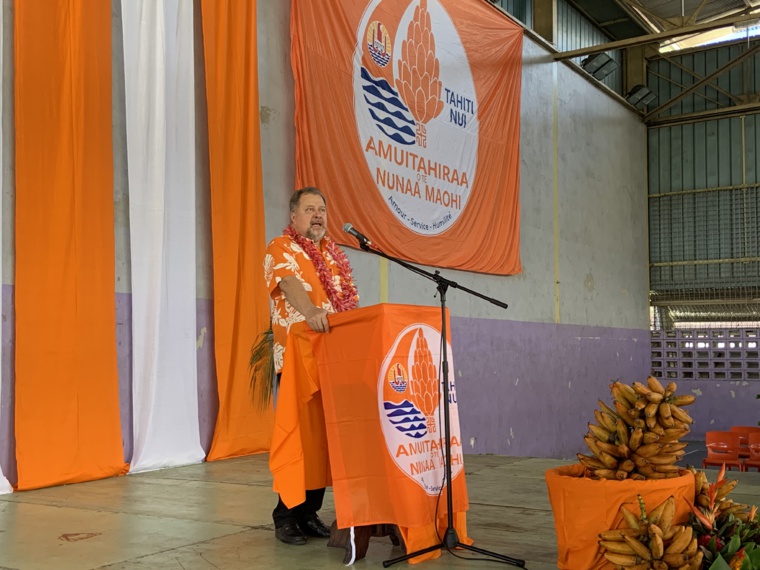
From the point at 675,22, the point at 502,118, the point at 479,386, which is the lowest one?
the point at 479,386

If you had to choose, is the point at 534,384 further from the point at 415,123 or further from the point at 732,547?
the point at 732,547

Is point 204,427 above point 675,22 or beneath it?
beneath

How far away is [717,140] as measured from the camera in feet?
48.3

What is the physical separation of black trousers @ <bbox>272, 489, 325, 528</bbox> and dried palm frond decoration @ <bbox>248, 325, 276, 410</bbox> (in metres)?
2.97

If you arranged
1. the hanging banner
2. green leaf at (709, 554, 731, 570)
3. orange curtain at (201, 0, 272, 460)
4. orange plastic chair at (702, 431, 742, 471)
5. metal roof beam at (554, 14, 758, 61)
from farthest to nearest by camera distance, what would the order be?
metal roof beam at (554, 14, 758, 61)
orange plastic chair at (702, 431, 742, 471)
the hanging banner
orange curtain at (201, 0, 272, 460)
green leaf at (709, 554, 731, 570)

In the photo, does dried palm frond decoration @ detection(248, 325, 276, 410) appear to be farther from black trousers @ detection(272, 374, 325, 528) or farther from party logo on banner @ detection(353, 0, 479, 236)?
black trousers @ detection(272, 374, 325, 528)

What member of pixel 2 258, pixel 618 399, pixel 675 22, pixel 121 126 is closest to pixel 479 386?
pixel 121 126

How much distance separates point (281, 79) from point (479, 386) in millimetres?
4526

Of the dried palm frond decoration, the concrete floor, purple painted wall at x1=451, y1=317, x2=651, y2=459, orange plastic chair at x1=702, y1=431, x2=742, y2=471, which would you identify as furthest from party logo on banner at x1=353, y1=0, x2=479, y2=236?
the concrete floor

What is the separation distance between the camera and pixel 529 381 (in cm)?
1085

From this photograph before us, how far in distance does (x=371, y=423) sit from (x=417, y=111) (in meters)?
6.10

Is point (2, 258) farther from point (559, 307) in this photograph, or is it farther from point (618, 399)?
point (559, 307)

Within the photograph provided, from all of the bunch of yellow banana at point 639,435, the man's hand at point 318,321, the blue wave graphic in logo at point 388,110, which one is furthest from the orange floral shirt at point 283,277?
the blue wave graphic in logo at point 388,110

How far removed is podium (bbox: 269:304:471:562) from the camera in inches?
113
